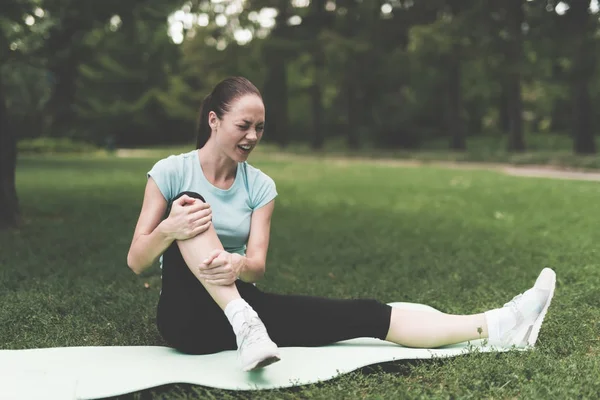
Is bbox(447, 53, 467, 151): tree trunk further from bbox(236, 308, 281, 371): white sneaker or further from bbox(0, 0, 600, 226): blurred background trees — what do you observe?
bbox(236, 308, 281, 371): white sneaker

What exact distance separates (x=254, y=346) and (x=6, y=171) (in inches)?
234

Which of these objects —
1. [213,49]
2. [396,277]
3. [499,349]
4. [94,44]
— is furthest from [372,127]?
[499,349]

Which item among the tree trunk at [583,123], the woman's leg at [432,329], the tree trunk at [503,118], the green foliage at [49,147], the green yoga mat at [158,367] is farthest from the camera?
the tree trunk at [503,118]

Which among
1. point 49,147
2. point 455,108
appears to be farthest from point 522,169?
point 49,147

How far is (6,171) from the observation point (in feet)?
26.2

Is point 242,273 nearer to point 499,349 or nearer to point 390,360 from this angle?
point 390,360

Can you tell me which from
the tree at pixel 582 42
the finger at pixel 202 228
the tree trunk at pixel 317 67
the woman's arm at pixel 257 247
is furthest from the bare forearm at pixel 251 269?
the tree trunk at pixel 317 67

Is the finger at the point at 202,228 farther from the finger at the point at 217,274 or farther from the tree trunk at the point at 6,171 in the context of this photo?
the tree trunk at the point at 6,171

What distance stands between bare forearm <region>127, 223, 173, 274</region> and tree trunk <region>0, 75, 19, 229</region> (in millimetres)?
5271

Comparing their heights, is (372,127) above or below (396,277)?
above

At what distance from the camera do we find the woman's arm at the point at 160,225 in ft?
10.5

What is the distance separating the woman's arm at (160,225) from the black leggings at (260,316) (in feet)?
0.36

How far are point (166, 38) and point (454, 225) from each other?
40796 millimetres

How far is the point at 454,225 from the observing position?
867 centimetres
